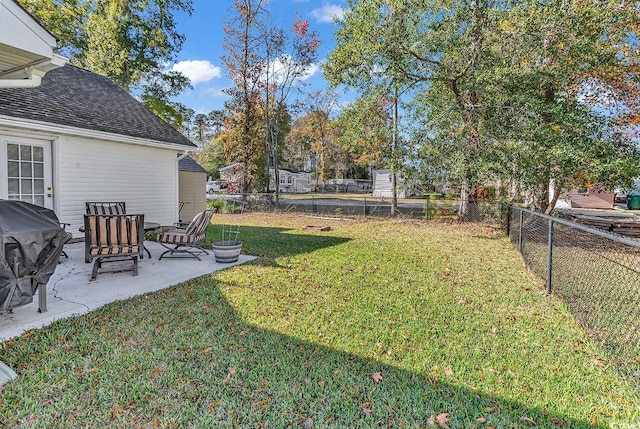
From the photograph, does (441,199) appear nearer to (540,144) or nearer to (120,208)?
(540,144)

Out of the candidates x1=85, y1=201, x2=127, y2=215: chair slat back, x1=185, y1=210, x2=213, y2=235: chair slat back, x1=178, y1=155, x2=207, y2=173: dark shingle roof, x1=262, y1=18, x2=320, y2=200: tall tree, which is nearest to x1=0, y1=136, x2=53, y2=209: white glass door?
x1=85, y1=201, x2=127, y2=215: chair slat back

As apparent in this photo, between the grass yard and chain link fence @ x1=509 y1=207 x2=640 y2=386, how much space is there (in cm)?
19

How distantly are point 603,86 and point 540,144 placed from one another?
449 cm

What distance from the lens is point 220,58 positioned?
18359mm

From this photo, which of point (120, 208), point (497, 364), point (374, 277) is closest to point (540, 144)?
point (374, 277)

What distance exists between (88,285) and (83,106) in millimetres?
5548

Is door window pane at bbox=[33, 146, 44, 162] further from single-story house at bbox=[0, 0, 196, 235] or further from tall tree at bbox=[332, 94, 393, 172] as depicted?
tall tree at bbox=[332, 94, 393, 172]

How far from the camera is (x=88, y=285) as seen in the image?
15.1ft

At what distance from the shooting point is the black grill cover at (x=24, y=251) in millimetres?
2961

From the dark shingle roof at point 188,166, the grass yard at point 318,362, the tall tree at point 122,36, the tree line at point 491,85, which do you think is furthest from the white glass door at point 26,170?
the tall tree at point 122,36

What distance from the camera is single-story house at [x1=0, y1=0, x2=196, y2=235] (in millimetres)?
4156

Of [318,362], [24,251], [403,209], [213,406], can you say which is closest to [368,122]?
[403,209]

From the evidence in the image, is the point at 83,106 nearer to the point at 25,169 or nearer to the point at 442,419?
the point at 25,169

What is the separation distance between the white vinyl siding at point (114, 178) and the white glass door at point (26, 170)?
0.20 metres
